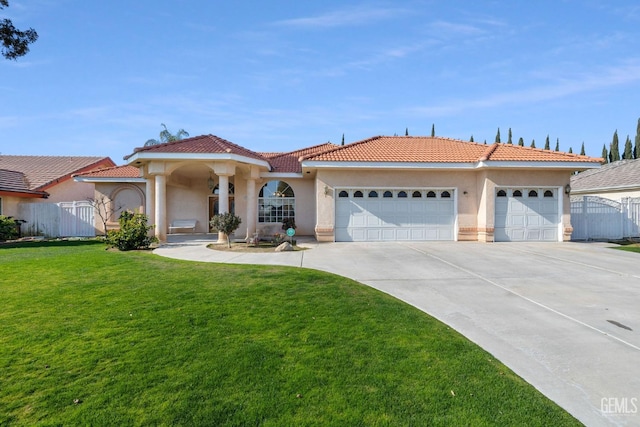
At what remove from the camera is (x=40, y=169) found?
971 inches

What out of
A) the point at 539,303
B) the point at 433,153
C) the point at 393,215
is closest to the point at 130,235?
the point at 393,215

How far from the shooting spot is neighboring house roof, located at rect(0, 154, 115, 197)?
20862mm

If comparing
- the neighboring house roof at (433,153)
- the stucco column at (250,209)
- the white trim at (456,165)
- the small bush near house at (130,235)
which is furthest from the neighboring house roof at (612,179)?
the small bush near house at (130,235)

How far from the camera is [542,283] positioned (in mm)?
7422

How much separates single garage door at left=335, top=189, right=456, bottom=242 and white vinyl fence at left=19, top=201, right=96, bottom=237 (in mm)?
15148

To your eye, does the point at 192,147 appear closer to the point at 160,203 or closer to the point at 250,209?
the point at 160,203

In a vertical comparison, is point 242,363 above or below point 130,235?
below

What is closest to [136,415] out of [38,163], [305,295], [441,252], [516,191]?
[305,295]

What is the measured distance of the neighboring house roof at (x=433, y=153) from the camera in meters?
15.1

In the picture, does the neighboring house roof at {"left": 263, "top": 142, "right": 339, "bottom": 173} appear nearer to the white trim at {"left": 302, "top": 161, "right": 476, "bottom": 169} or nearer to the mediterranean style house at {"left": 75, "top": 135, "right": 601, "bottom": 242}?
the white trim at {"left": 302, "top": 161, "right": 476, "bottom": 169}

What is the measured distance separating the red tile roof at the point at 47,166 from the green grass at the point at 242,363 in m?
20.7

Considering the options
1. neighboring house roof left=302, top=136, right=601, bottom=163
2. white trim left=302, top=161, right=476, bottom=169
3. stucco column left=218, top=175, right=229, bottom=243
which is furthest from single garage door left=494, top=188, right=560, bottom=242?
stucco column left=218, top=175, right=229, bottom=243

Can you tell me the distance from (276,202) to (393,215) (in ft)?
22.0

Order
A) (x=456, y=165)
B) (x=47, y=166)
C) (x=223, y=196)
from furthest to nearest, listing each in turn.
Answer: (x=47, y=166) → (x=456, y=165) → (x=223, y=196)
